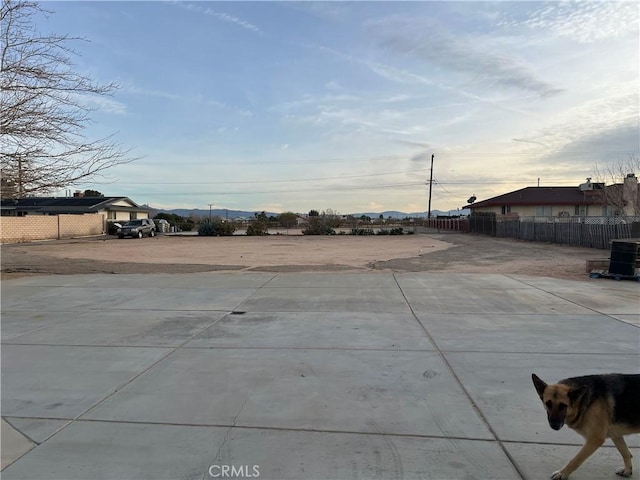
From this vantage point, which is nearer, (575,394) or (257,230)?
(575,394)

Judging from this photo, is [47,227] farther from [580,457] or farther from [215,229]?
[580,457]

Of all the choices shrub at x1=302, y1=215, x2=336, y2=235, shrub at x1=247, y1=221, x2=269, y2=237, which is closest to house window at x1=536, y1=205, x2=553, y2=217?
shrub at x1=302, y1=215, x2=336, y2=235

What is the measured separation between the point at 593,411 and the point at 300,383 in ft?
8.97

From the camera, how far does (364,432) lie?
12.1 ft

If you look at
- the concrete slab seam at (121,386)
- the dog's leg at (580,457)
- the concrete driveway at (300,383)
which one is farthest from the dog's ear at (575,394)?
the concrete slab seam at (121,386)

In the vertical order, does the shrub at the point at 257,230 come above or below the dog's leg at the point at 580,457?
above

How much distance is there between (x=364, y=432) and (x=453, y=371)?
1.84m

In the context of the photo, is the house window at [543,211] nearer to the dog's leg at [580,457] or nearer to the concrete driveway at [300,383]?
the concrete driveway at [300,383]

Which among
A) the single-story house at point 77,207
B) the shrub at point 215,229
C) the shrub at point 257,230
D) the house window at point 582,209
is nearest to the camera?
the shrub at point 215,229

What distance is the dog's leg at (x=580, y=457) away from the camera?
2867 millimetres

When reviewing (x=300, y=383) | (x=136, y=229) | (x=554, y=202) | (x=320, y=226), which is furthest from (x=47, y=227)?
(x=554, y=202)

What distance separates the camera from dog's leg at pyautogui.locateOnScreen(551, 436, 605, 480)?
9.41 feet

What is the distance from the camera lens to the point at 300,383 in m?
4.78

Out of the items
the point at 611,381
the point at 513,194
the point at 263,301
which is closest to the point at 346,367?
the point at 611,381
